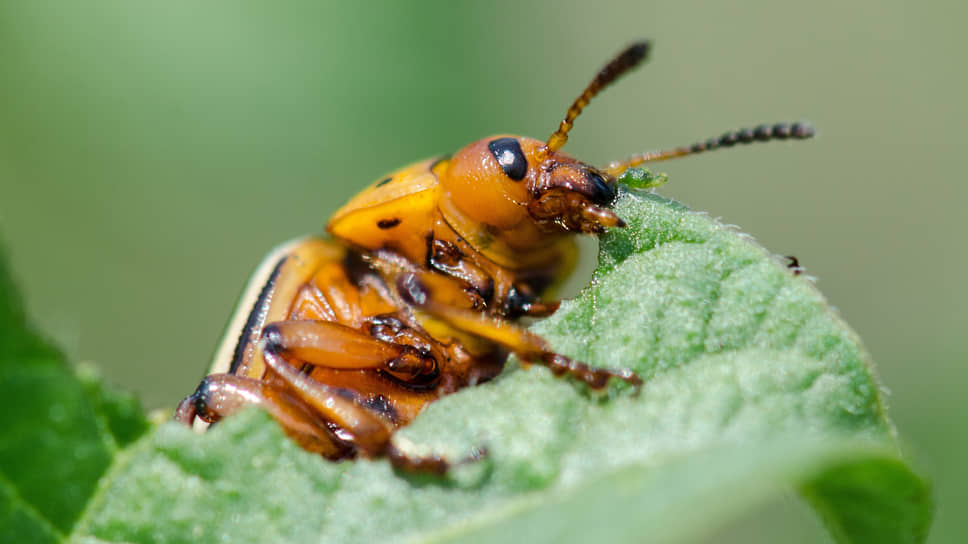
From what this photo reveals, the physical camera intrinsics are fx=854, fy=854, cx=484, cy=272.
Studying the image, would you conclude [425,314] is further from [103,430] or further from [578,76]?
[578,76]

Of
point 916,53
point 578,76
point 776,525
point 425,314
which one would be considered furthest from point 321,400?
point 916,53

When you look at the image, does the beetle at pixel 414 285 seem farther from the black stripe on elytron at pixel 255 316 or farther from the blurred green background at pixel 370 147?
the blurred green background at pixel 370 147

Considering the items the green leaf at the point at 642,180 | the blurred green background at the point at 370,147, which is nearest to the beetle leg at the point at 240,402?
the green leaf at the point at 642,180

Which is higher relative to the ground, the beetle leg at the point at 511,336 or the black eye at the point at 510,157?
the black eye at the point at 510,157

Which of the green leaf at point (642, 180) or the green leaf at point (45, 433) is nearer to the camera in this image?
the green leaf at point (45, 433)

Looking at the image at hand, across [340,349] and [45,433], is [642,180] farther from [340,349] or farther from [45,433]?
[45,433]

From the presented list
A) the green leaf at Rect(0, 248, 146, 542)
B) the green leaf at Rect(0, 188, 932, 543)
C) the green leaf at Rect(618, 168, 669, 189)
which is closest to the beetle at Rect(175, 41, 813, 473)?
the green leaf at Rect(618, 168, 669, 189)

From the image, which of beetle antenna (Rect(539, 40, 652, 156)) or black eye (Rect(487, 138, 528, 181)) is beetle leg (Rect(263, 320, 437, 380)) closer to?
black eye (Rect(487, 138, 528, 181))

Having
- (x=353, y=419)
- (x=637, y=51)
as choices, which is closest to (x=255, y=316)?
(x=353, y=419)
